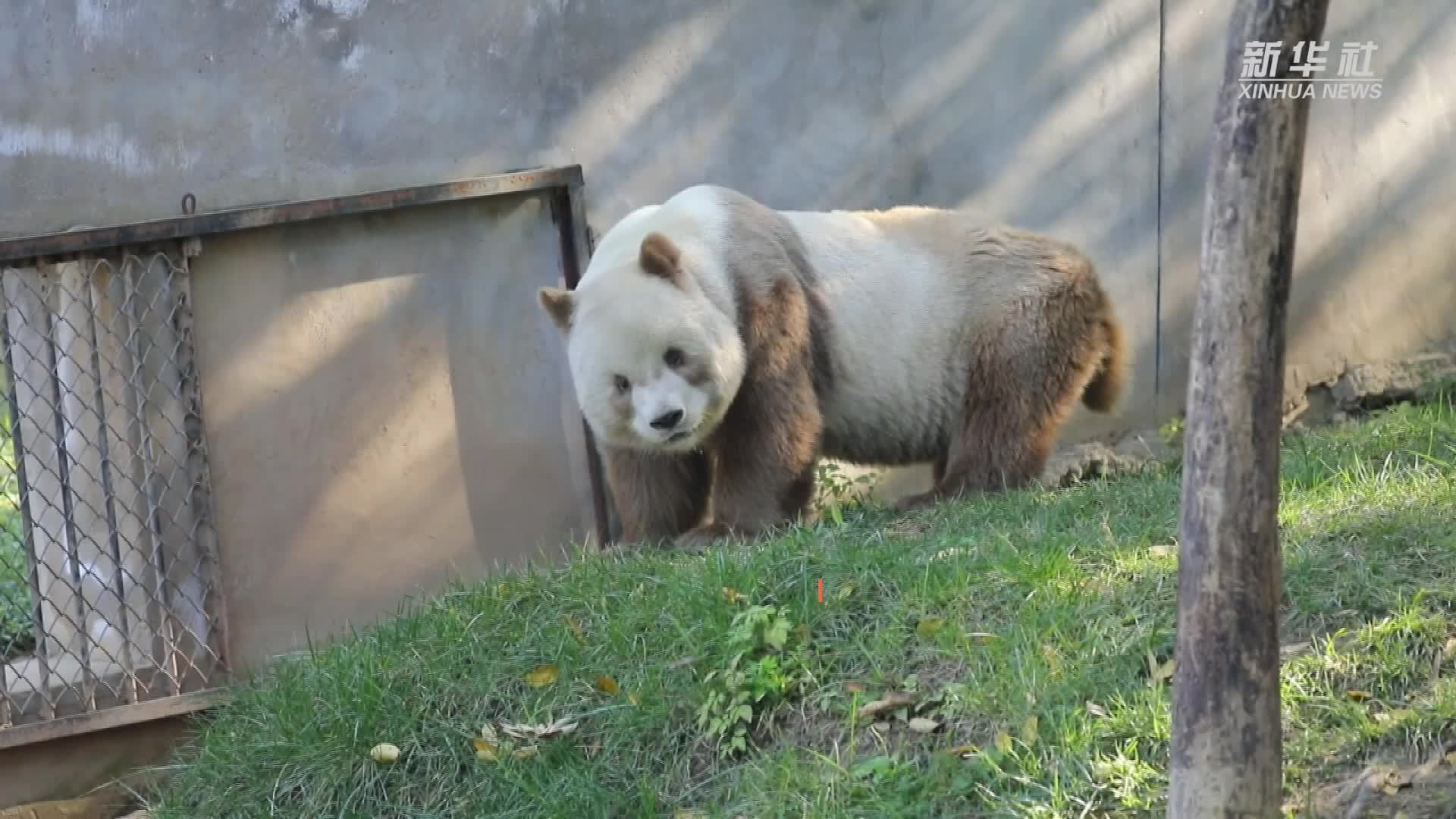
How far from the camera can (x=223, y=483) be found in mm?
7008

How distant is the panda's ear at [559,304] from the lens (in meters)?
5.99

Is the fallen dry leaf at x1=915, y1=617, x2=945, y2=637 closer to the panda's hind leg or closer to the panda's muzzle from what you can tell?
the panda's muzzle

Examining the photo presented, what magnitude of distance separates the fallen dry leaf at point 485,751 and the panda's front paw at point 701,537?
1.38 metres

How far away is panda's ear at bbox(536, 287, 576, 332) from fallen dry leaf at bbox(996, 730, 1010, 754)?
2.75 meters

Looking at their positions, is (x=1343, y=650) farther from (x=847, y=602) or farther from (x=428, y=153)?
(x=428, y=153)

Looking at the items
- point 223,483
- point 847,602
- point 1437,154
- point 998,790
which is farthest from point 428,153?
point 1437,154

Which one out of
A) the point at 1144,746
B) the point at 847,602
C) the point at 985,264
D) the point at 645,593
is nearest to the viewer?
the point at 1144,746

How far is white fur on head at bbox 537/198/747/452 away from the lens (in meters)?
5.81

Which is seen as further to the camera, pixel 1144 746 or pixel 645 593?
pixel 645 593

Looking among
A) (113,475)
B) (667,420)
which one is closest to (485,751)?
(667,420)

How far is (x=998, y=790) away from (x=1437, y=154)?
5.57 meters

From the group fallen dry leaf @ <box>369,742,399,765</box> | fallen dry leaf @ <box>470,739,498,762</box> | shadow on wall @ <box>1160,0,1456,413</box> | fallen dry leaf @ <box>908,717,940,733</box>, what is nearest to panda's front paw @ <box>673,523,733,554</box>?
fallen dry leaf @ <box>470,739,498,762</box>

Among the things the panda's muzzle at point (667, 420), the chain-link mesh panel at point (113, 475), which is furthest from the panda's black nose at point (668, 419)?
the chain-link mesh panel at point (113, 475)

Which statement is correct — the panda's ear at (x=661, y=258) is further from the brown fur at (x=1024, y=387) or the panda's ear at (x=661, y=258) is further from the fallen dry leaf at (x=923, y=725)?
the fallen dry leaf at (x=923, y=725)
